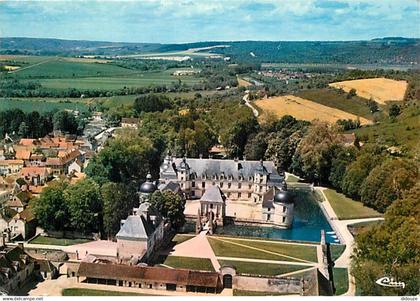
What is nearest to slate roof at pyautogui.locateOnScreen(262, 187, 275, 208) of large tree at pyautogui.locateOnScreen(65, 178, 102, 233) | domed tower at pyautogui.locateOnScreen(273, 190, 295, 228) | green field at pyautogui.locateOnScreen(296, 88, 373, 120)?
domed tower at pyautogui.locateOnScreen(273, 190, 295, 228)

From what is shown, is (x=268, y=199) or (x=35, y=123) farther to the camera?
(x=35, y=123)

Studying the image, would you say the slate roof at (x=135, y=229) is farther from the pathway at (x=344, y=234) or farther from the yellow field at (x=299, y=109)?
the yellow field at (x=299, y=109)

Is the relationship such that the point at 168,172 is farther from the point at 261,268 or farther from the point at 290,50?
the point at 290,50

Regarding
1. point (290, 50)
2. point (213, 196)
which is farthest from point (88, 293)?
point (290, 50)

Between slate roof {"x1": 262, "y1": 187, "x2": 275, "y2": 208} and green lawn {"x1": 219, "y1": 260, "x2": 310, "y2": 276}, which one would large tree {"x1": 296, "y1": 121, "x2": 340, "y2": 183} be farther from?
green lawn {"x1": 219, "y1": 260, "x2": 310, "y2": 276}

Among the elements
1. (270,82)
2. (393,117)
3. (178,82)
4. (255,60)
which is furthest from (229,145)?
(255,60)

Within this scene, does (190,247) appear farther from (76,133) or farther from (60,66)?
(60,66)
